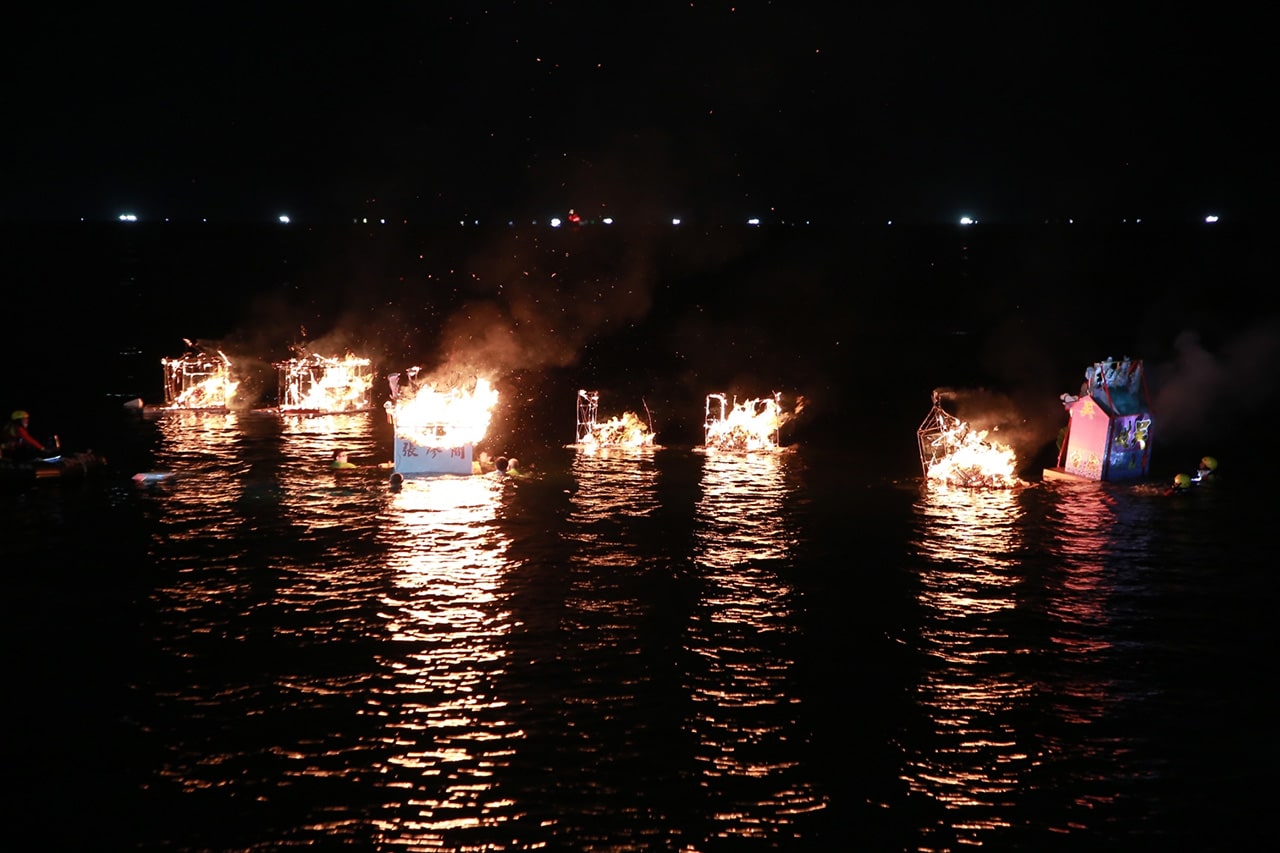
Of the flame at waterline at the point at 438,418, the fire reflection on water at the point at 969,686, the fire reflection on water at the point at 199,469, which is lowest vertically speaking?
the fire reflection on water at the point at 969,686

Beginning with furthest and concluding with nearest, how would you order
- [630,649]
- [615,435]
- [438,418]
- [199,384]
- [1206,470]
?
[199,384], [615,435], [1206,470], [438,418], [630,649]

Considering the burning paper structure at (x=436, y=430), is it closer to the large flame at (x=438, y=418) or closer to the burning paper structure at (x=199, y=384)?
the large flame at (x=438, y=418)

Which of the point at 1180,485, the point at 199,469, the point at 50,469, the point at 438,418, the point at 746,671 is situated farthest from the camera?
the point at 199,469

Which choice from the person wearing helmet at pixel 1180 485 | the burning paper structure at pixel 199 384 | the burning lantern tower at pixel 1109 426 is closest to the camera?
the person wearing helmet at pixel 1180 485

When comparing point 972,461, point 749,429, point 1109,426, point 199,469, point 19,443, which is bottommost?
point 199,469

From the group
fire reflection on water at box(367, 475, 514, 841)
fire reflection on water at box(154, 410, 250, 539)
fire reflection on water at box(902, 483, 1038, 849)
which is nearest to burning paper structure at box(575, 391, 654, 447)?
fire reflection on water at box(154, 410, 250, 539)

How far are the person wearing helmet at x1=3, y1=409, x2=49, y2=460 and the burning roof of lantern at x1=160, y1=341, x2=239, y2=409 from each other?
53.3 feet

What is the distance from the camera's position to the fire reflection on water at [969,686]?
39.0 feet

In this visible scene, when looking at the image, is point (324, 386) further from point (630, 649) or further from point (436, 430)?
point (630, 649)

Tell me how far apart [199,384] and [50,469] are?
18.3m

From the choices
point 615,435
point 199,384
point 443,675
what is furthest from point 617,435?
point 443,675

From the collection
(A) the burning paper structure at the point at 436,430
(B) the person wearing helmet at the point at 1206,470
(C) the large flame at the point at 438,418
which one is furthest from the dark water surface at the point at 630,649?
(C) the large flame at the point at 438,418

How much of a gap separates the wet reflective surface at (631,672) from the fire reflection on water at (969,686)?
7 centimetres

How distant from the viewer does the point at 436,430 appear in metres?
28.6
